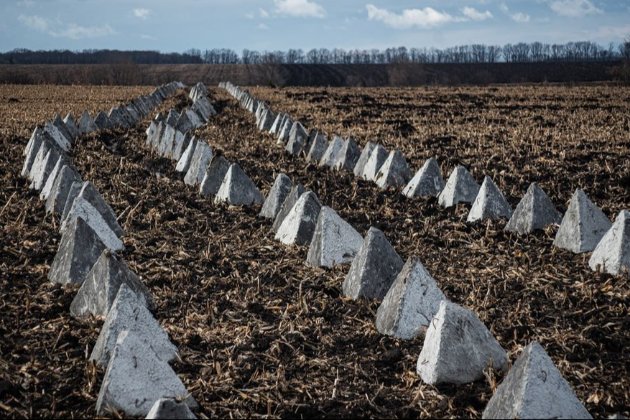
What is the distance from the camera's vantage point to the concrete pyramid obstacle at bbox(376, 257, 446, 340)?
4.57 m

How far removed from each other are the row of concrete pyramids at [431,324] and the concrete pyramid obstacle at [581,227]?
6.97 feet

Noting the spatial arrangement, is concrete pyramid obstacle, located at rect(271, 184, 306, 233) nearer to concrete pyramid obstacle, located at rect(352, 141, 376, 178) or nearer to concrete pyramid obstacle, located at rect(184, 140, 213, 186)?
concrete pyramid obstacle, located at rect(184, 140, 213, 186)

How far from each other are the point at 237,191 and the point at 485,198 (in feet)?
10.4

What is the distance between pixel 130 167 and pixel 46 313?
6839 millimetres

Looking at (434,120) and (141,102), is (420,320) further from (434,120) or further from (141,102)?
(141,102)

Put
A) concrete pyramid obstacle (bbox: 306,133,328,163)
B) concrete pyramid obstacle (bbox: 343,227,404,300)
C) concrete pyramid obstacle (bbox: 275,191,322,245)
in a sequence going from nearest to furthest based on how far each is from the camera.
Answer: concrete pyramid obstacle (bbox: 343,227,404,300) < concrete pyramid obstacle (bbox: 275,191,322,245) < concrete pyramid obstacle (bbox: 306,133,328,163)

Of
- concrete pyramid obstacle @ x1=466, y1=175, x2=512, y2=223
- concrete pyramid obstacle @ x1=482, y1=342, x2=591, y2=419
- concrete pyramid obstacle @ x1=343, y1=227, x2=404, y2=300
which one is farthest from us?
concrete pyramid obstacle @ x1=466, y1=175, x2=512, y2=223

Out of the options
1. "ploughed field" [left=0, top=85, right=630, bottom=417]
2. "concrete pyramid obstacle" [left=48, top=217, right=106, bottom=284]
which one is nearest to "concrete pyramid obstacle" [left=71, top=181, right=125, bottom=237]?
"ploughed field" [left=0, top=85, right=630, bottom=417]

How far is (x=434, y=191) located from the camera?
919 centimetres

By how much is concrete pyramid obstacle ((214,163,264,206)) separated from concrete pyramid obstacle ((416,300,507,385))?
5.02 meters

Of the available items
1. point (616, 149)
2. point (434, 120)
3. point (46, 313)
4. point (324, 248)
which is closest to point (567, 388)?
point (324, 248)

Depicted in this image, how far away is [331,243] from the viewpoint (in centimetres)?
613

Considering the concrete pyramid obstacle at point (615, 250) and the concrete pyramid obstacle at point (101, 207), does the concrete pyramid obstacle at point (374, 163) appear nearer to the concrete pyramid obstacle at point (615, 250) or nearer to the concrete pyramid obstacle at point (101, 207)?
the concrete pyramid obstacle at point (101, 207)

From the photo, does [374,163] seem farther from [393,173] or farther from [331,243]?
[331,243]
